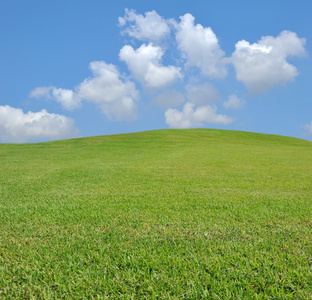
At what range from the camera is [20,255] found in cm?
274

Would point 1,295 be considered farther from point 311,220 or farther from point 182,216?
point 311,220

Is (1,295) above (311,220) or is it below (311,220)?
below

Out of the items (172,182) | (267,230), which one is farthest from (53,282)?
(172,182)

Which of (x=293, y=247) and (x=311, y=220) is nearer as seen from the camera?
(x=293, y=247)

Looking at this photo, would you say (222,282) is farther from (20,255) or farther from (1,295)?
(20,255)

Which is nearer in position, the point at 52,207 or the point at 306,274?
the point at 306,274

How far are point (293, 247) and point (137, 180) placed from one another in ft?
16.2

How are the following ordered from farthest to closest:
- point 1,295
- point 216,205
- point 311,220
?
point 216,205 → point 311,220 → point 1,295

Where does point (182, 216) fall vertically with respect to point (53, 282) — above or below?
above

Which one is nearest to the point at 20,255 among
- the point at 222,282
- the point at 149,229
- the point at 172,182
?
the point at 149,229

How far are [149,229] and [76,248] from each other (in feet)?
3.29

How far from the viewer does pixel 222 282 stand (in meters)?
2.18

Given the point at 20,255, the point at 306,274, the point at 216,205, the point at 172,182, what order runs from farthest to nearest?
the point at 172,182
the point at 216,205
the point at 20,255
the point at 306,274

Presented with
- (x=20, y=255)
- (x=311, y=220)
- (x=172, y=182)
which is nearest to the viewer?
(x=20, y=255)
